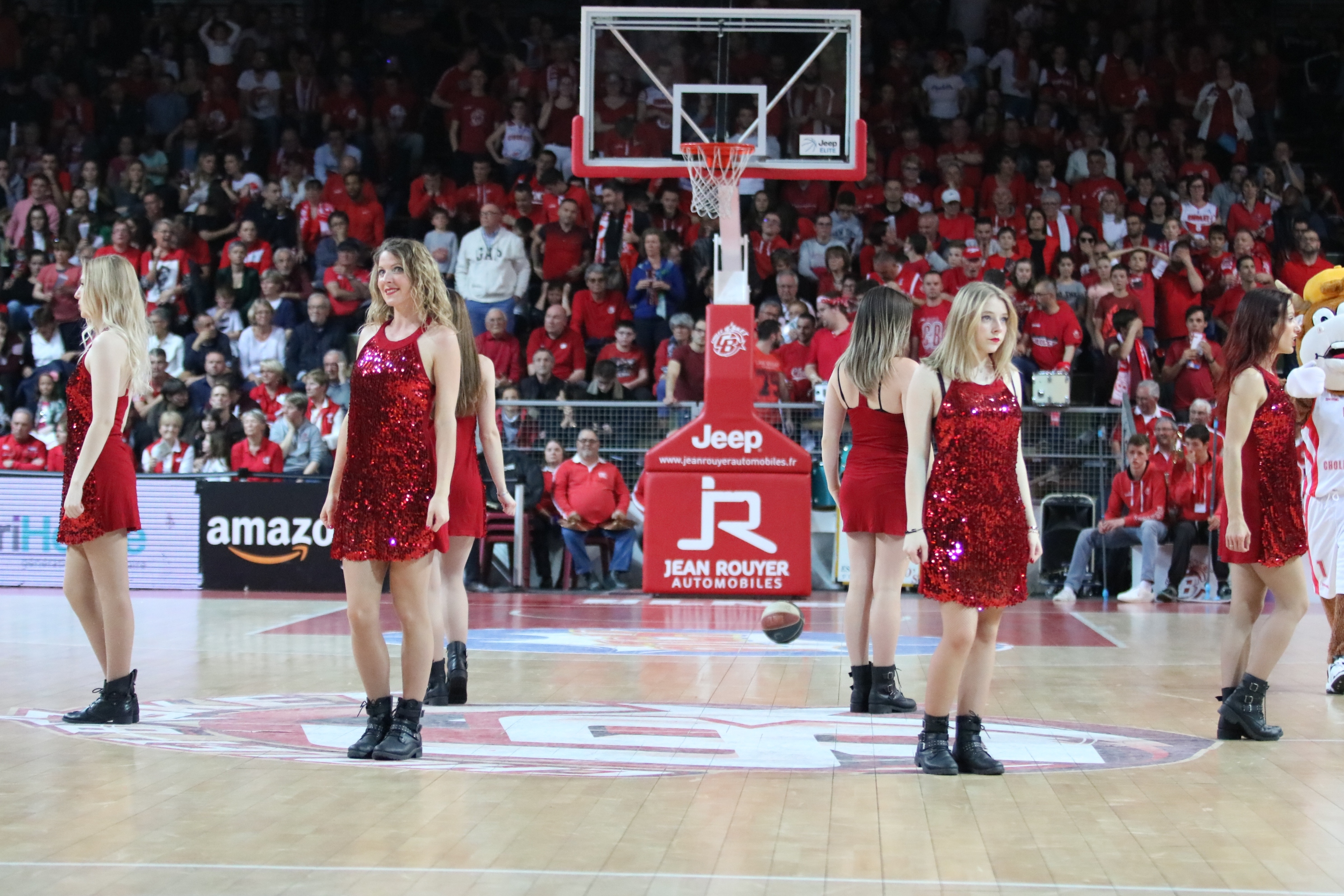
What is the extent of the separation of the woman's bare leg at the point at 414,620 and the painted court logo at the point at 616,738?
300mm

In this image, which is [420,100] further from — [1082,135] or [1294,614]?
[1294,614]

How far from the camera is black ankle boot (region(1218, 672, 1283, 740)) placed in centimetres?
613

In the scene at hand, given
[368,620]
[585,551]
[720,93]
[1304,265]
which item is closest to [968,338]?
[368,620]

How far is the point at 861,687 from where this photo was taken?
22.1 ft

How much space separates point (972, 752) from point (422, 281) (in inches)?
106

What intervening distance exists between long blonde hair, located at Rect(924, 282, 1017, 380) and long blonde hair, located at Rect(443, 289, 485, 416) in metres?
2.12

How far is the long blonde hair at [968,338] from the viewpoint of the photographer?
5.31 m

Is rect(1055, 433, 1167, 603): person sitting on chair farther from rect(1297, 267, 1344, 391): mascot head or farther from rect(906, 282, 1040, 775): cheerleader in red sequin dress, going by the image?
rect(906, 282, 1040, 775): cheerleader in red sequin dress

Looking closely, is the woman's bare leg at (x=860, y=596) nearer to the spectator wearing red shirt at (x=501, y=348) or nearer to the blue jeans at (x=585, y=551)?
the blue jeans at (x=585, y=551)

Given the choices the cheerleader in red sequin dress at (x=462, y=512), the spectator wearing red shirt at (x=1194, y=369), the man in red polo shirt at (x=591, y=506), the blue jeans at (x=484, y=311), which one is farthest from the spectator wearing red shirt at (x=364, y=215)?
the cheerleader in red sequin dress at (x=462, y=512)

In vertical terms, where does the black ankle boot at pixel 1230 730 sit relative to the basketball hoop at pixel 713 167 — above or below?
below

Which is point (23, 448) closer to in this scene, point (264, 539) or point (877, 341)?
point (264, 539)

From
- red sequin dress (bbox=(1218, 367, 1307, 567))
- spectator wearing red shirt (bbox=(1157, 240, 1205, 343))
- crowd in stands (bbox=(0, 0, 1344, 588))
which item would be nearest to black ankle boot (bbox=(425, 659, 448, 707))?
red sequin dress (bbox=(1218, 367, 1307, 567))

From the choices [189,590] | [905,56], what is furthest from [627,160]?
[905,56]
